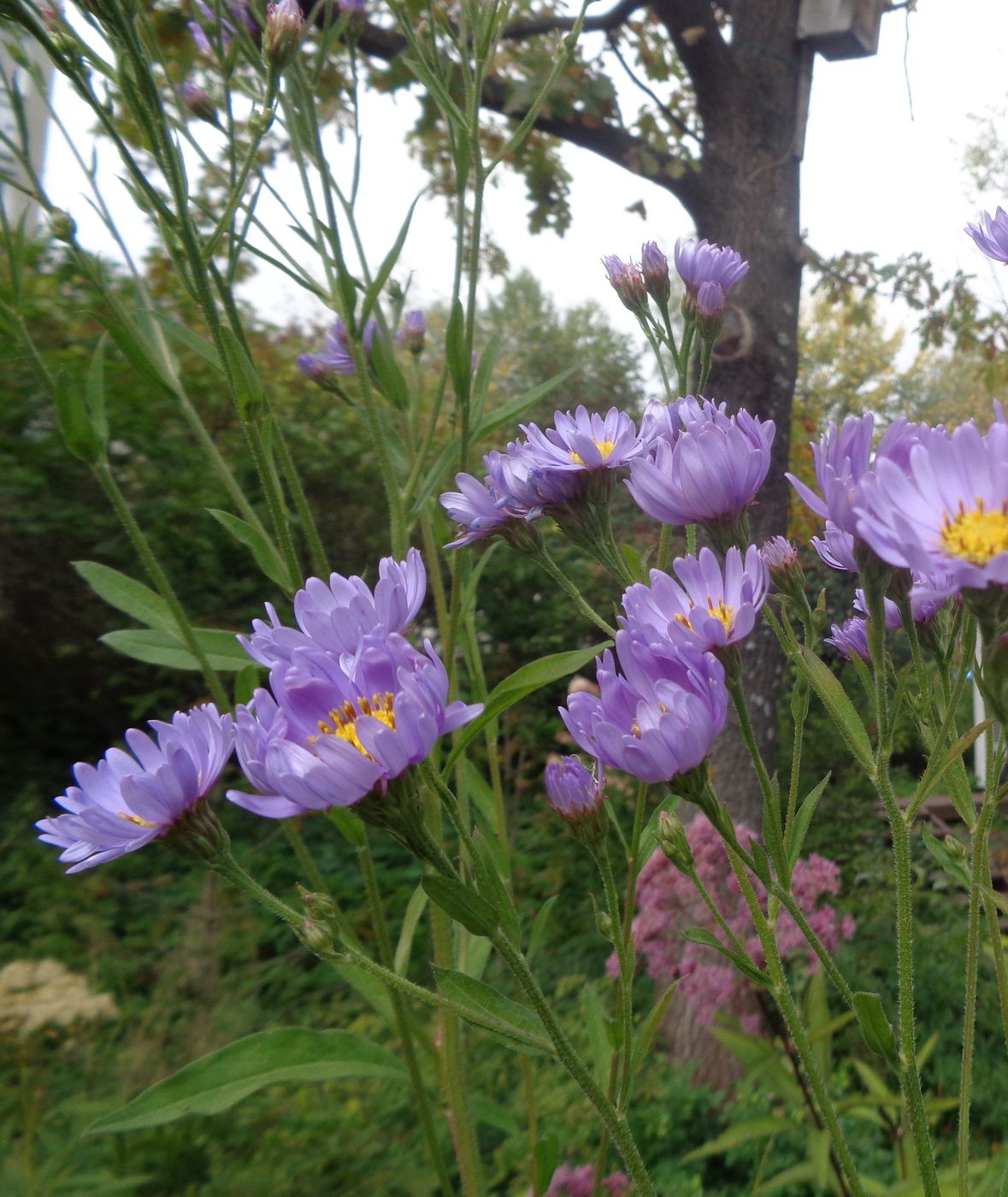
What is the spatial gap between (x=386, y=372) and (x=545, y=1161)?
584 millimetres

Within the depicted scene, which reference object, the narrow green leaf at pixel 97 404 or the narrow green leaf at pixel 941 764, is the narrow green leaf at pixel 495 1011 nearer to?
the narrow green leaf at pixel 941 764

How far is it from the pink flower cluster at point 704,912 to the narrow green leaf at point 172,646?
0.71 meters

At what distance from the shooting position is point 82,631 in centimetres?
234

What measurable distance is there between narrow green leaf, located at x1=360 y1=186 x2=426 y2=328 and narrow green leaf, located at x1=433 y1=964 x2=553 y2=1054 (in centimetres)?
43

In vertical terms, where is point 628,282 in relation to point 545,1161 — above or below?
above

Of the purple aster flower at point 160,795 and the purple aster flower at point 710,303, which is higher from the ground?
the purple aster flower at point 710,303

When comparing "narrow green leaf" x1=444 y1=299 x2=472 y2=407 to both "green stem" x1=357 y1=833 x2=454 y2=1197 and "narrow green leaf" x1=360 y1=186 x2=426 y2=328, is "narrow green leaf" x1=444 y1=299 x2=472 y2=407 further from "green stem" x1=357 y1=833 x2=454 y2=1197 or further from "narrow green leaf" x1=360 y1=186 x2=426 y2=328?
"green stem" x1=357 y1=833 x2=454 y2=1197

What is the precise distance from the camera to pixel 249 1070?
1.78 ft

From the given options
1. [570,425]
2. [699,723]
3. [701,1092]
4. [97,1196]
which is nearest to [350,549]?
[701,1092]

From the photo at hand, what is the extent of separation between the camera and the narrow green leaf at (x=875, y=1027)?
37 cm

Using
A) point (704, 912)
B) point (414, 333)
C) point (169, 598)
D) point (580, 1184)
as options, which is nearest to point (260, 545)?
point (169, 598)

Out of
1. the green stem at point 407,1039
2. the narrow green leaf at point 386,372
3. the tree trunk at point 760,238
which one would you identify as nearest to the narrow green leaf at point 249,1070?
the green stem at point 407,1039

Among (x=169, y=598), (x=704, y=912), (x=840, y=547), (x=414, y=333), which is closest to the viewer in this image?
(x=840, y=547)

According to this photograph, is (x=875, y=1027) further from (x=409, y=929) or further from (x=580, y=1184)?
(x=580, y=1184)
